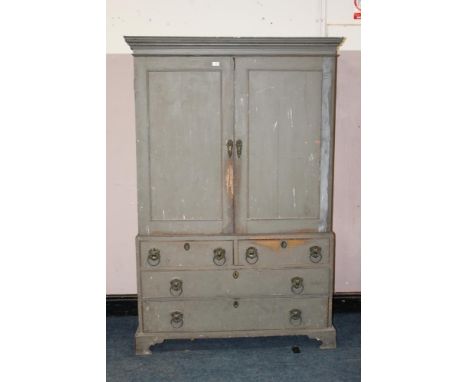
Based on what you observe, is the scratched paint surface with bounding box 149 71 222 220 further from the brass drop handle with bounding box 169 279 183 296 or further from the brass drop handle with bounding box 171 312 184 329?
the brass drop handle with bounding box 171 312 184 329

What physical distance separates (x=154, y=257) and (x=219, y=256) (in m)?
0.42

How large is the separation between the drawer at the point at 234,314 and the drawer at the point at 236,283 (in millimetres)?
56

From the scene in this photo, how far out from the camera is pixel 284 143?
2.74 metres

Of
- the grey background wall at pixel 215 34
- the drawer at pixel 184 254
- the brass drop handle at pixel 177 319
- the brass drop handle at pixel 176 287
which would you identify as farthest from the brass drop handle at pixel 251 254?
the grey background wall at pixel 215 34

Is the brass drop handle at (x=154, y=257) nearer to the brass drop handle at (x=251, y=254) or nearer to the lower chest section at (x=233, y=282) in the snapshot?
the lower chest section at (x=233, y=282)

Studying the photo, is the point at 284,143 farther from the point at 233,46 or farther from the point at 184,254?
the point at 184,254

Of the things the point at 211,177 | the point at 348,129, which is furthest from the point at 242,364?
the point at 348,129

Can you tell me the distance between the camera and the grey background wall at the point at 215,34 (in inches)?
129

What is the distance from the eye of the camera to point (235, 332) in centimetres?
284

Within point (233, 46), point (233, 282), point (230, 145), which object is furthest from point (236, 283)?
point (233, 46)
